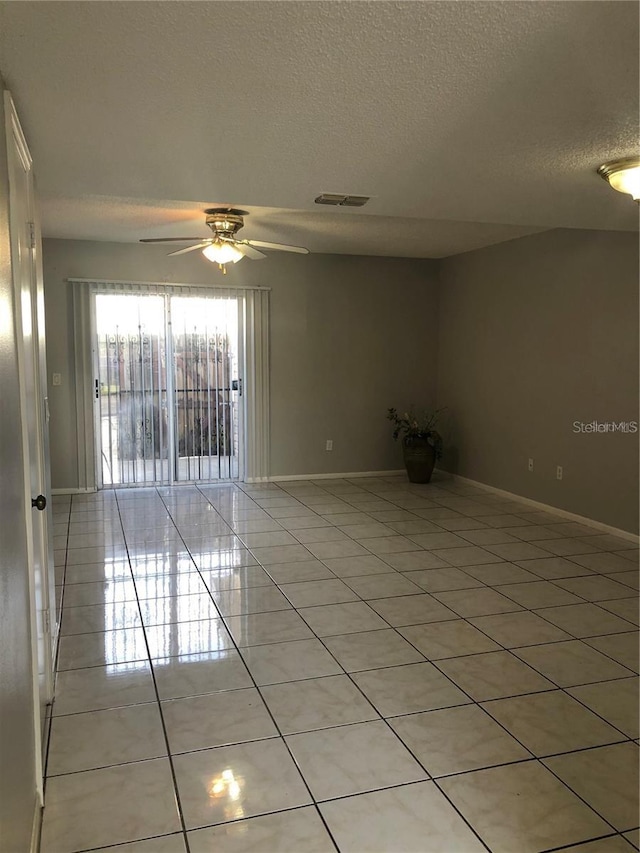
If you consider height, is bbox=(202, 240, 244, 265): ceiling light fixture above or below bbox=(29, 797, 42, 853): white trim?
above

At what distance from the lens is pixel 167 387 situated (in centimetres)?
652

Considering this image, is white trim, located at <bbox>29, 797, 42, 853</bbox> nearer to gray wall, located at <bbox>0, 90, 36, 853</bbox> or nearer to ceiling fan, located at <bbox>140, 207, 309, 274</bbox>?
gray wall, located at <bbox>0, 90, 36, 853</bbox>

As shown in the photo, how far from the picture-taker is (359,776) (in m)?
2.11

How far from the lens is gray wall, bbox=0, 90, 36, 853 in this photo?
1.38 metres

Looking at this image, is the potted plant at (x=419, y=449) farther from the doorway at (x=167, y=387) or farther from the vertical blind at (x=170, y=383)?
the doorway at (x=167, y=387)

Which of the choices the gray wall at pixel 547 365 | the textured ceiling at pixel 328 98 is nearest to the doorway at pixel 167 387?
the gray wall at pixel 547 365

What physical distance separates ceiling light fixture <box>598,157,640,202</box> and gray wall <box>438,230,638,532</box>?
2.10m

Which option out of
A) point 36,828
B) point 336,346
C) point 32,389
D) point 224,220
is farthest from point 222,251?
point 36,828

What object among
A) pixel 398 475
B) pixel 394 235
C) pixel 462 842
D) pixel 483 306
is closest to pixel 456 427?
pixel 398 475

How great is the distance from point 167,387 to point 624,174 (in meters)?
4.80

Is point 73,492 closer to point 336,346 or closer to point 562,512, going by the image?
point 336,346

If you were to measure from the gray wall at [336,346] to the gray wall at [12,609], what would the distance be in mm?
4790

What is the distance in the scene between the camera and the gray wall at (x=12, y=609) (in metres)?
1.38

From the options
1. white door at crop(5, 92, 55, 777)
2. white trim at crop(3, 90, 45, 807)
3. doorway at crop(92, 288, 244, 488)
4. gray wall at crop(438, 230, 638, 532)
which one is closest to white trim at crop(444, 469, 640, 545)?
gray wall at crop(438, 230, 638, 532)
